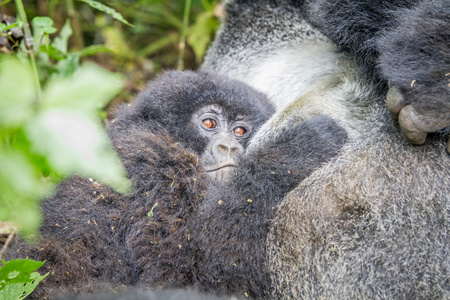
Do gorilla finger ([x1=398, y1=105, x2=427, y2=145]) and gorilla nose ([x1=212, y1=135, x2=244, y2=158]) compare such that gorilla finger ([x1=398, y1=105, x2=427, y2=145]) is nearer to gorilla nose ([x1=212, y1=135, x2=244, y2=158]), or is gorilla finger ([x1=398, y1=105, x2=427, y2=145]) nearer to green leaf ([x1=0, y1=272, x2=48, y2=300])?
gorilla nose ([x1=212, y1=135, x2=244, y2=158])

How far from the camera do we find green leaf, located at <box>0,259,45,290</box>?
1.58m

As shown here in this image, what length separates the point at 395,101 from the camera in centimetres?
185

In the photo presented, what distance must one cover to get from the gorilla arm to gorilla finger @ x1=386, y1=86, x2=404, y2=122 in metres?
0.32

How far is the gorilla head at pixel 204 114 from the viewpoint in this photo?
8.21ft

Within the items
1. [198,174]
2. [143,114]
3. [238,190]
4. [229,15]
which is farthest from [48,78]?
[238,190]

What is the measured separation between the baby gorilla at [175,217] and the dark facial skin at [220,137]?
0.01 m

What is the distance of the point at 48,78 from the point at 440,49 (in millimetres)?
2611

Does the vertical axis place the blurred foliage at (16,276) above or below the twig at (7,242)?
above

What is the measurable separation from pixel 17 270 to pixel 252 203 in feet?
3.07

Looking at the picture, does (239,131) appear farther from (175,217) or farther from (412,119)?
(412,119)

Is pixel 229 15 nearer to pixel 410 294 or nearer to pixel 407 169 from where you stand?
pixel 407 169

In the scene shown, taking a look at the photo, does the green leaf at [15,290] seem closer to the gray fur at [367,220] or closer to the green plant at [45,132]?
the green plant at [45,132]

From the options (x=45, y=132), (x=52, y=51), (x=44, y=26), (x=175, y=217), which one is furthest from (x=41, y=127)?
(x=52, y=51)

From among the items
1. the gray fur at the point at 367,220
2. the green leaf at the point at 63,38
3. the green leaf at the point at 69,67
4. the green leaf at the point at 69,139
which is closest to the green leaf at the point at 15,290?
the green leaf at the point at 69,139
